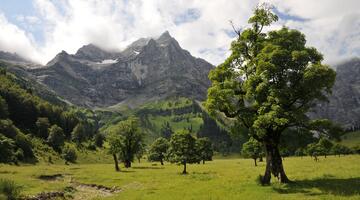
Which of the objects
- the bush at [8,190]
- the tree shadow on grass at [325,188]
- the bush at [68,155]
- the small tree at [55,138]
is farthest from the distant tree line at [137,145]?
the small tree at [55,138]

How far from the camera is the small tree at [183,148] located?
269 ft

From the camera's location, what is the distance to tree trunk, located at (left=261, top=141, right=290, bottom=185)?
38.1 metres

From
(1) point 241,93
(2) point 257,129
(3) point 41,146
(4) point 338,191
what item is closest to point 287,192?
(4) point 338,191

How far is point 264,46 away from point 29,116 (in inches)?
6844

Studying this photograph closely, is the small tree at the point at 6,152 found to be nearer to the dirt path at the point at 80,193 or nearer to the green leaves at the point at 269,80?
the dirt path at the point at 80,193

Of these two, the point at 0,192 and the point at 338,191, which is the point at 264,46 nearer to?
the point at 338,191

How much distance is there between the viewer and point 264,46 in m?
40.6

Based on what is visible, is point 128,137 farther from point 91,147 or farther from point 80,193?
point 91,147

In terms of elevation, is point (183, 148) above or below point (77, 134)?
below

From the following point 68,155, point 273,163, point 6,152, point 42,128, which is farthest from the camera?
point 42,128

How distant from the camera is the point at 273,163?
→ 1542 inches

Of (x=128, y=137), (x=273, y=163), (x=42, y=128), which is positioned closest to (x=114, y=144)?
(x=128, y=137)

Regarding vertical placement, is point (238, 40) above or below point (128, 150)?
above

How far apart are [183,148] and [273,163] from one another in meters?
44.7
